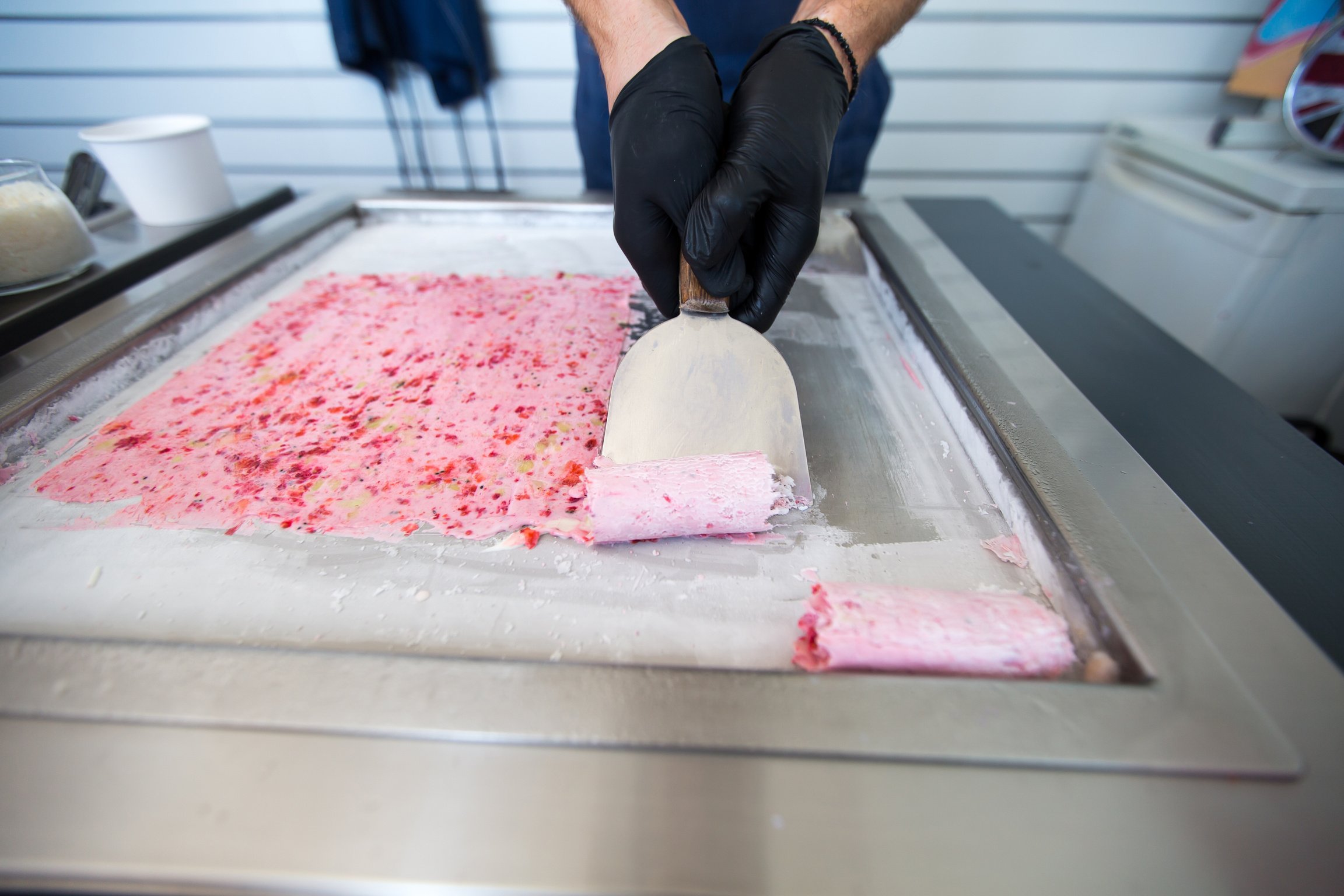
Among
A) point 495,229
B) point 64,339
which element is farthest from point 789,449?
point 64,339

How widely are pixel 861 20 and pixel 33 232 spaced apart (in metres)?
1.82

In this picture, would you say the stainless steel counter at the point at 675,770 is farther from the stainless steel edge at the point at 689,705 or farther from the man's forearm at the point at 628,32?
the man's forearm at the point at 628,32

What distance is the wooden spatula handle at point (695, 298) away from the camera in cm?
106

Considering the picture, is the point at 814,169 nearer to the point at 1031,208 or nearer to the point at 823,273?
the point at 823,273

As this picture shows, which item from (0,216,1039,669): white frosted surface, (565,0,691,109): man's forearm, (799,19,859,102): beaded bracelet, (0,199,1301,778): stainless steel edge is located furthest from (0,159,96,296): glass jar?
(799,19,859,102): beaded bracelet

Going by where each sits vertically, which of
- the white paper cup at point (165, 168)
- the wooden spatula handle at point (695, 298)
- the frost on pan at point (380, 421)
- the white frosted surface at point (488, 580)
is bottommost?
the white frosted surface at point (488, 580)

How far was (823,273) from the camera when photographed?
1.60 meters

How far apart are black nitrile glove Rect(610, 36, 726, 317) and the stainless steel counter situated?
804mm

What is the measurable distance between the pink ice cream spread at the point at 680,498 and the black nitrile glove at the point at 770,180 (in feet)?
1.21

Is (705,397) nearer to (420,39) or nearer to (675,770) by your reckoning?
(675,770)

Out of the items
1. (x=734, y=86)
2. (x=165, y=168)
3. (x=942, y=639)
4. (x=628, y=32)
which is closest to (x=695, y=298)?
(x=628, y=32)

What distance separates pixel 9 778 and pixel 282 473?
0.52 m

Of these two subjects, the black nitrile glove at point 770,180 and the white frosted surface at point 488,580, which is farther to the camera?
the black nitrile glove at point 770,180

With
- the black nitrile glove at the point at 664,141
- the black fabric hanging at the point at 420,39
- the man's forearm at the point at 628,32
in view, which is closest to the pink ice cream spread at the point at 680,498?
the black nitrile glove at the point at 664,141
